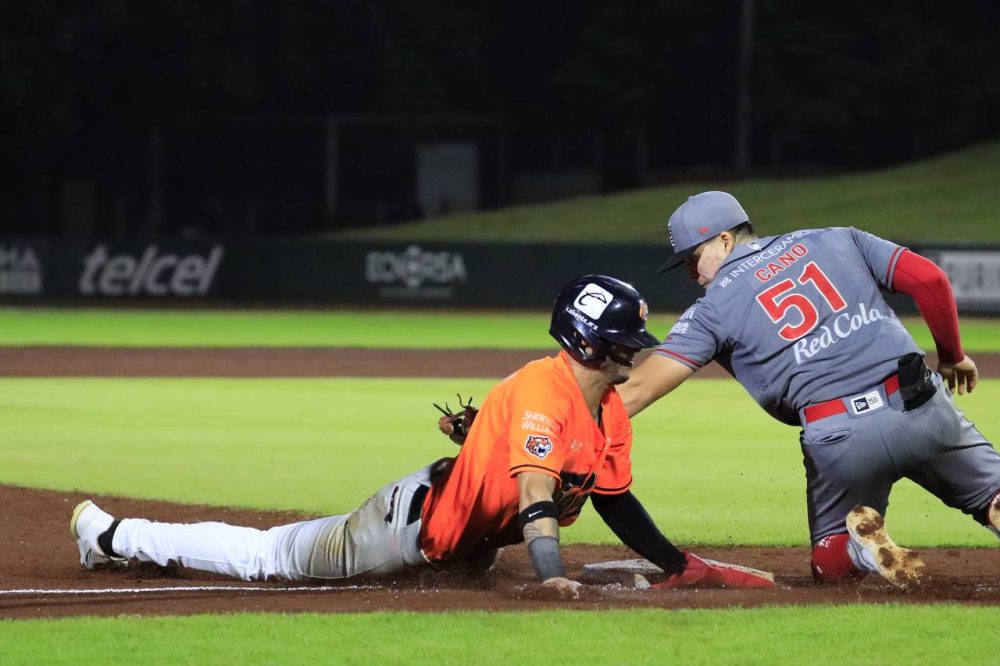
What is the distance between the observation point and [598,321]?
18.9 feet

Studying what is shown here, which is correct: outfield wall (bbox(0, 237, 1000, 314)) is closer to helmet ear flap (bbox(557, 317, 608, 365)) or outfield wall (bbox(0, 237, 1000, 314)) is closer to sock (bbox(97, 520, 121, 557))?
sock (bbox(97, 520, 121, 557))

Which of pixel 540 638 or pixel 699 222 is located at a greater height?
pixel 699 222

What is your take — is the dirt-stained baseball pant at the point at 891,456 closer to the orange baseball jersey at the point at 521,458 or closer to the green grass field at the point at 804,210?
the orange baseball jersey at the point at 521,458

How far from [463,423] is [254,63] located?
4802 cm

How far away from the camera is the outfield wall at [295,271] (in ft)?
102

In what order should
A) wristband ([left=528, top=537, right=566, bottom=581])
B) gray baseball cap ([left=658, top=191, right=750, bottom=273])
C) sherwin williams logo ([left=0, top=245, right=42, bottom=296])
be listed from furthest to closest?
sherwin williams logo ([left=0, top=245, right=42, bottom=296]), gray baseball cap ([left=658, top=191, right=750, bottom=273]), wristband ([left=528, top=537, right=566, bottom=581])

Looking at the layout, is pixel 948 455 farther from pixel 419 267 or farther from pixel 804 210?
pixel 804 210

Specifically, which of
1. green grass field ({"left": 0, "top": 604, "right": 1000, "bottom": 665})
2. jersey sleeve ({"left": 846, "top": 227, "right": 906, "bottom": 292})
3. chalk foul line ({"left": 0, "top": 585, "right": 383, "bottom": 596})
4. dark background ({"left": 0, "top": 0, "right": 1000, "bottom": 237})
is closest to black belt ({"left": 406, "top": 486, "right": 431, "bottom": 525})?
chalk foul line ({"left": 0, "top": 585, "right": 383, "bottom": 596})

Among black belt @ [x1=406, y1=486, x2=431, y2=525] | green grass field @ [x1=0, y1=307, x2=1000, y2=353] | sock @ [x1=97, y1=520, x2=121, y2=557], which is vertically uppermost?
black belt @ [x1=406, y1=486, x2=431, y2=525]

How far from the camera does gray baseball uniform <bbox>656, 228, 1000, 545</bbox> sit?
6.27 m

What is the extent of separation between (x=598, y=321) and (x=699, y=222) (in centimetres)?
99

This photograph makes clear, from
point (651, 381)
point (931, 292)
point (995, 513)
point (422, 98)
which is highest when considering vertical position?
point (422, 98)

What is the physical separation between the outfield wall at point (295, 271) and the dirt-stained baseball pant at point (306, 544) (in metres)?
23.6

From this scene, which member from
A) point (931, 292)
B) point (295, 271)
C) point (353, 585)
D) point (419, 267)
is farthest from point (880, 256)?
point (295, 271)
